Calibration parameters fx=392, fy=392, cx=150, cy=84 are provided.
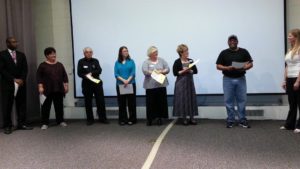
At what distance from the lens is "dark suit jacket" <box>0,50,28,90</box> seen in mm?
5914

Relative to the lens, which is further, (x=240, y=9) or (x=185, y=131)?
(x=240, y=9)

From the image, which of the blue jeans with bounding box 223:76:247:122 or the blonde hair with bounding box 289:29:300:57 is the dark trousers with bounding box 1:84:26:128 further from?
the blonde hair with bounding box 289:29:300:57

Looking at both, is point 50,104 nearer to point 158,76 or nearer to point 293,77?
point 158,76

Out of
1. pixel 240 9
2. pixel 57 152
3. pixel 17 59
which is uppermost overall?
pixel 240 9

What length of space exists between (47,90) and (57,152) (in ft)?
6.28

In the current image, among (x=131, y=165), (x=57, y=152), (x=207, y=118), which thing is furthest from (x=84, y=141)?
(x=207, y=118)

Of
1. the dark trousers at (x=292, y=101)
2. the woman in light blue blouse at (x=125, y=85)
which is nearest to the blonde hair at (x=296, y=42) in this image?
the dark trousers at (x=292, y=101)

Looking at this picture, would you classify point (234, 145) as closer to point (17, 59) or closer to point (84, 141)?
point (84, 141)

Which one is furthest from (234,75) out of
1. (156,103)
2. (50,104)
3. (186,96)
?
(50,104)

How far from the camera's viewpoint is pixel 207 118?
657 centimetres

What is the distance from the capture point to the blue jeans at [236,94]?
560 cm

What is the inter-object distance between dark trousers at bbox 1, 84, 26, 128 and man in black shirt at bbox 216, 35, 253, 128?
307cm

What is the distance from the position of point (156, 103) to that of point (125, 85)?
57 cm

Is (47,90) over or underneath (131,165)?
over
